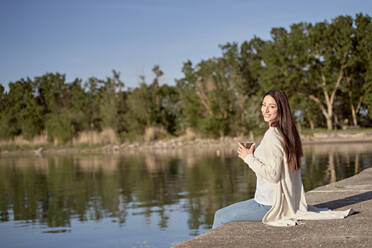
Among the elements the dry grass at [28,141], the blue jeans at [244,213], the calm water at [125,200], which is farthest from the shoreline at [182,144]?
the blue jeans at [244,213]

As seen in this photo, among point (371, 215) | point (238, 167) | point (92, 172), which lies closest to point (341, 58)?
point (238, 167)

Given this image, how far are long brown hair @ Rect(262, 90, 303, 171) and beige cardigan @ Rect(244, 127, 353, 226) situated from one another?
1.9 inches

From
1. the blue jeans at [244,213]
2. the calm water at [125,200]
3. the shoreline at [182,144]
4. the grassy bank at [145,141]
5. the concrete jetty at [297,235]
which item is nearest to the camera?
the concrete jetty at [297,235]

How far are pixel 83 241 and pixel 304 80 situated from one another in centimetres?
3343

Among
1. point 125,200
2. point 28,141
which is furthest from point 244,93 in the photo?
point 125,200

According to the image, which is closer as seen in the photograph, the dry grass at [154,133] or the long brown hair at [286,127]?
the long brown hair at [286,127]

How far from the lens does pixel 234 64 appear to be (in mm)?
44750

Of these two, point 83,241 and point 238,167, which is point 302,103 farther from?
point 83,241

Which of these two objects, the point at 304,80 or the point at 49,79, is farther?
the point at 49,79

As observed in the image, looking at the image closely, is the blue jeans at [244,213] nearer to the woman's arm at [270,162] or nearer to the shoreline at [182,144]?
the woman's arm at [270,162]

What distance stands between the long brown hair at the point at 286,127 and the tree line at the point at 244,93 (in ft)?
113

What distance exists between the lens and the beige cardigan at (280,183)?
4.67 m

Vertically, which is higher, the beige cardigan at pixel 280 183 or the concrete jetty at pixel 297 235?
the beige cardigan at pixel 280 183

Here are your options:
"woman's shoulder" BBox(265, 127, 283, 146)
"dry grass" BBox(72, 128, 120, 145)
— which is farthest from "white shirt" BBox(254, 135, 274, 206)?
"dry grass" BBox(72, 128, 120, 145)
